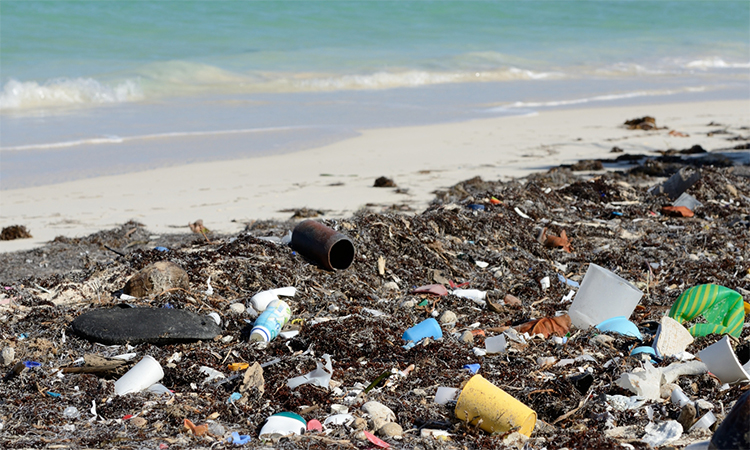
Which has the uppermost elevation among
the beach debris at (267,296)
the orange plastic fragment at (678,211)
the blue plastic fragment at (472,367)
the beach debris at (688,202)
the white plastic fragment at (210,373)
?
the beach debris at (688,202)

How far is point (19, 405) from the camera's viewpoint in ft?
10.4

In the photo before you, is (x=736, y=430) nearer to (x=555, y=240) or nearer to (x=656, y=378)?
(x=656, y=378)

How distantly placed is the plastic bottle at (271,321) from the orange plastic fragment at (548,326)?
1.37 meters

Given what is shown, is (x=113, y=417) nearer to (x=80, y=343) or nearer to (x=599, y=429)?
(x=80, y=343)

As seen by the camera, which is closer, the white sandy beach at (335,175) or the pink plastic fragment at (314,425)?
the pink plastic fragment at (314,425)

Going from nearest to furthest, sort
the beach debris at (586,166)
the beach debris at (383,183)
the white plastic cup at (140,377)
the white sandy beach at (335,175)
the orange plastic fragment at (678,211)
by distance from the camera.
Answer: the white plastic cup at (140,377)
the orange plastic fragment at (678,211)
the white sandy beach at (335,175)
the beach debris at (383,183)
the beach debris at (586,166)

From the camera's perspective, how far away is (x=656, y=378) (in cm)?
A: 325

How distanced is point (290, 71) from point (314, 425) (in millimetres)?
19190

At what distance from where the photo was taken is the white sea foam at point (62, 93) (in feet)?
51.5

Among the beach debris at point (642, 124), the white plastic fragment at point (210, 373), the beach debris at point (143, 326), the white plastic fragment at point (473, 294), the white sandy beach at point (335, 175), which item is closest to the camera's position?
the white plastic fragment at point (210, 373)

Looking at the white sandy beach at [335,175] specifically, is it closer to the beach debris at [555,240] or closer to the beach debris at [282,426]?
the beach debris at [555,240]

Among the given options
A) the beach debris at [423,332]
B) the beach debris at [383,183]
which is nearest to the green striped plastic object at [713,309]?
the beach debris at [423,332]

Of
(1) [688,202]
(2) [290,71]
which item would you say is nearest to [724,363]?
(1) [688,202]

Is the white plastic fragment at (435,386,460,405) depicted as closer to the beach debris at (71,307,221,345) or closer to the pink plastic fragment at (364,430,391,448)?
the pink plastic fragment at (364,430,391,448)
